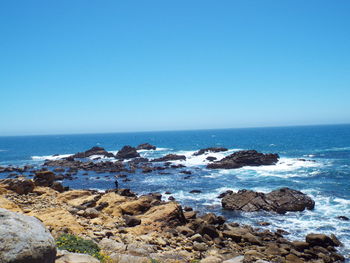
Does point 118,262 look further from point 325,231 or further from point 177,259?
point 325,231

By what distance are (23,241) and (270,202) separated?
94.3 feet

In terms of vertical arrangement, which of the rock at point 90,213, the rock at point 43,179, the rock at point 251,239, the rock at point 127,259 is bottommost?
the rock at point 251,239

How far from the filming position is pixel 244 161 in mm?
61156

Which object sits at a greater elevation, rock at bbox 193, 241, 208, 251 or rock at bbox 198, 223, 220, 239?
rock at bbox 193, 241, 208, 251

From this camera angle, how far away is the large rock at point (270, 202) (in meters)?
30.1

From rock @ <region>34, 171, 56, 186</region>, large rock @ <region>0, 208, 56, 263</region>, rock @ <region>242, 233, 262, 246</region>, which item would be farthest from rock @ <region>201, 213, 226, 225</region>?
rock @ <region>34, 171, 56, 186</region>

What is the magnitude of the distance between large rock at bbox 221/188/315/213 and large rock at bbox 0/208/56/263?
26440 mm

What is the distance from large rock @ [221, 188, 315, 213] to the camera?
3011cm

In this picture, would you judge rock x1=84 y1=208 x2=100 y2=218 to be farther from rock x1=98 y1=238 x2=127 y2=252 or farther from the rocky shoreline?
rock x1=98 y1=238 x2=127 y2=252

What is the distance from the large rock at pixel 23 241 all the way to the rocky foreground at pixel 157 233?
4.97 metres

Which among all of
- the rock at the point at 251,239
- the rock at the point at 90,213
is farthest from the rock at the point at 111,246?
the rock at the point at 251,239

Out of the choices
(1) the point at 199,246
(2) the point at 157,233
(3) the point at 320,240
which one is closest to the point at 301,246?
(3) the point at 320,240

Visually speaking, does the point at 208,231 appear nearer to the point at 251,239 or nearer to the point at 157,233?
the point at 251,239

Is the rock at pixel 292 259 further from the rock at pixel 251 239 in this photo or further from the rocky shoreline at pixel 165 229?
the rock at pixel 251 239
